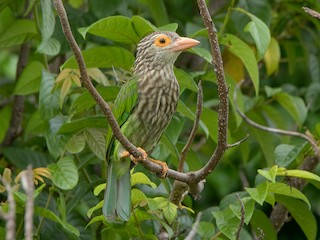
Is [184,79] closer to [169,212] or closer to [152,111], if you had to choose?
[152,111]

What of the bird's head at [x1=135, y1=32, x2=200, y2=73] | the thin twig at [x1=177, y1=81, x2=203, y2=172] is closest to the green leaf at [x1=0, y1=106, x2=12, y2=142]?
the bird's head at [x1=135, y1=32, x2=200, y2=73]

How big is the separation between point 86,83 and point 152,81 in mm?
1120

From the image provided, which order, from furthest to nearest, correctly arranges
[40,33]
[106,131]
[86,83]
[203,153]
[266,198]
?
1. [203,153]
2. [40,33]
3. [106,131]
4. [266,198]
5. [86,83]

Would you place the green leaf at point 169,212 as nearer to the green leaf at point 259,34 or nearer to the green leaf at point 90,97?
the green leaf at point 90,97

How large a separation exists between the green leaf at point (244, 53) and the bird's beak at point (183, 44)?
0.39 metres

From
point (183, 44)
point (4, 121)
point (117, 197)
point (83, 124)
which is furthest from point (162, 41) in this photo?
point (4, 121)

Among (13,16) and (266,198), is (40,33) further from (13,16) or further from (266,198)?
(266,198)

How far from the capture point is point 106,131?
13.9 ft

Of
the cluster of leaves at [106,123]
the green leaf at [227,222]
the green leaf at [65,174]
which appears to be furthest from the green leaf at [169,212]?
the green leaf at [65,174]

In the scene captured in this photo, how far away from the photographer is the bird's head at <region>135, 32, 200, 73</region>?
4128 mm

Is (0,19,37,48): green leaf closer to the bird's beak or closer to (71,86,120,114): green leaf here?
(71,86,120,114): green leaf

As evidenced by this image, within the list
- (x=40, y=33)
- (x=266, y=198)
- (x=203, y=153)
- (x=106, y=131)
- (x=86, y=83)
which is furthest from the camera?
(x=203, y=153)

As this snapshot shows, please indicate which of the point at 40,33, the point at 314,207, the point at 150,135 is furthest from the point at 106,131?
the point at 314,207

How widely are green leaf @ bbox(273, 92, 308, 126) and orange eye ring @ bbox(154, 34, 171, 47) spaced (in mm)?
1090
